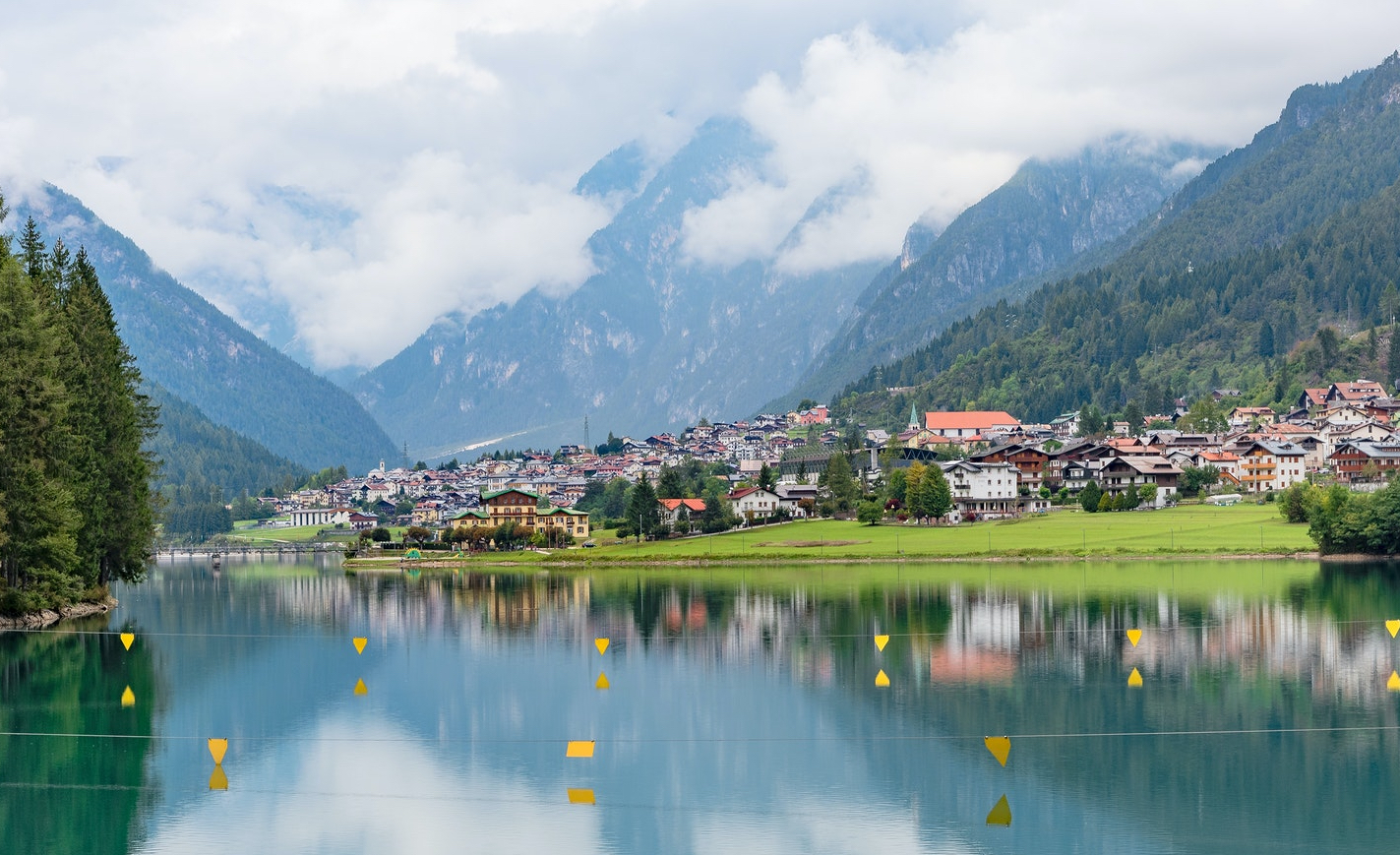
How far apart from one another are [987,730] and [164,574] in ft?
384

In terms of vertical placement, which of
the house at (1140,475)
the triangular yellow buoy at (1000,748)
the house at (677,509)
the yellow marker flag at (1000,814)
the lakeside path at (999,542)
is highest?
the house at (1140,475)

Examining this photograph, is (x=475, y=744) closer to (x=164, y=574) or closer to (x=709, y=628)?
(x=709, y=628)

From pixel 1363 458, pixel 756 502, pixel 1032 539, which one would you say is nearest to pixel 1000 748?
pixel 1032 539

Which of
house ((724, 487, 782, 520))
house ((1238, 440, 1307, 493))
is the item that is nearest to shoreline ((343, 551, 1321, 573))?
house ((724, 487, 782, 520))

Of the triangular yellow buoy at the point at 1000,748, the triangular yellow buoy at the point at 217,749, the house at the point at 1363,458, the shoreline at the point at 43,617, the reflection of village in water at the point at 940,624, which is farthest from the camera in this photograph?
the house at the point at 1363,458

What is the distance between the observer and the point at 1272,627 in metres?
67.0

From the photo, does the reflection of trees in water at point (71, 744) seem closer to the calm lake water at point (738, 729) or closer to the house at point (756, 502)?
the calm lake water at point (738, 729)

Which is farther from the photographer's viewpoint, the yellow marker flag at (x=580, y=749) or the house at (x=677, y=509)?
the house at (x=677, y=509)

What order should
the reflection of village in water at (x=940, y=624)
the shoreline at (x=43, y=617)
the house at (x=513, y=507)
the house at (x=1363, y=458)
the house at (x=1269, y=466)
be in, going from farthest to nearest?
the house at (x=513, y=507)
the house at (x=1269, y=466)
the house at (x=1363, y=458)
the shoreline at (x=43, y=617)
the reflection of village in water at (x=940, y=624)

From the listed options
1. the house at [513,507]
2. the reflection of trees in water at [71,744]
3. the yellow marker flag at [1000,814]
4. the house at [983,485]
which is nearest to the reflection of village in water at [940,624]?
the yellow marker flag at [1000,814]

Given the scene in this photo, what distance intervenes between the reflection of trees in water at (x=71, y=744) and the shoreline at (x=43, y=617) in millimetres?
1466

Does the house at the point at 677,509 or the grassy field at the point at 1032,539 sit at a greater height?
the house at the point at 677,509

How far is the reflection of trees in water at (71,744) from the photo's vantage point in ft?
127

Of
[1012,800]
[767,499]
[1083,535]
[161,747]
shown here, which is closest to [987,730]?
[1012,800]
